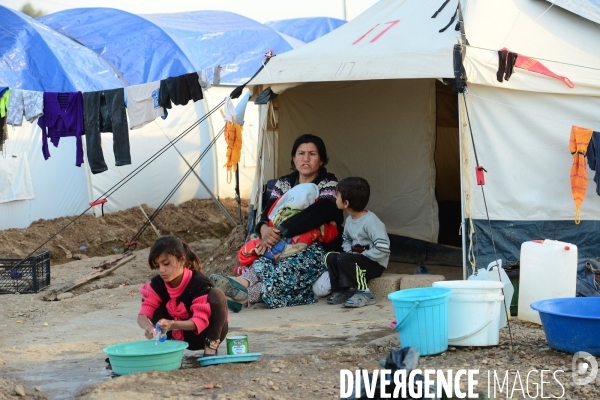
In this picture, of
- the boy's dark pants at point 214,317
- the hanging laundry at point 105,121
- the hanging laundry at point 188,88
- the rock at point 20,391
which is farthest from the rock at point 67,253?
the rock at point 20,391

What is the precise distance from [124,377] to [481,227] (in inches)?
120

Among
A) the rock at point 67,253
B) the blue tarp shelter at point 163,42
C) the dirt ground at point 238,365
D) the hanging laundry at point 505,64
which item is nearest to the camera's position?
the dirt ground at point 238,365

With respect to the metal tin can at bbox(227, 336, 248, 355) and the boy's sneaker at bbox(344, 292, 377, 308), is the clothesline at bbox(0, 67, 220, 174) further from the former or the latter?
the metal tin can at bbox(227, 336, 248, 355)

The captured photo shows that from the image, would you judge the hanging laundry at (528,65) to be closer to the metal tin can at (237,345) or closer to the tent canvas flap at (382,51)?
the tent canvas flap at (382,51)

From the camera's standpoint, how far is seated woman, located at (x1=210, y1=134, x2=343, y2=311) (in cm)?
590

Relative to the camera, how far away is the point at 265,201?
22.7 feet

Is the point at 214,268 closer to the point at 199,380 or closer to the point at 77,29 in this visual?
the point at 199,380

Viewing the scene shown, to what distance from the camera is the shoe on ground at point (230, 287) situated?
5.64 meters

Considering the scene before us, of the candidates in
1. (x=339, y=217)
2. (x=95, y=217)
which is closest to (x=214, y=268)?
(x=339, y=217)

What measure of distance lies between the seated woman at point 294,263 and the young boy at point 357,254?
0.62ft

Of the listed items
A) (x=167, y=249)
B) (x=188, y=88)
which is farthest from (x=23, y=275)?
(x=167, y=249)

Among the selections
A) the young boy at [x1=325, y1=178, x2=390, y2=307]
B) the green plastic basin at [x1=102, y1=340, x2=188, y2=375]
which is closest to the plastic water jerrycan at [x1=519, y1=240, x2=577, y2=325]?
the young boy at [x1=325, y1=178, x2=390, y2=307]

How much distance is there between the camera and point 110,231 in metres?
10.5

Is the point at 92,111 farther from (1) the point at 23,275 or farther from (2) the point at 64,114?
(1) the point at 23,275
